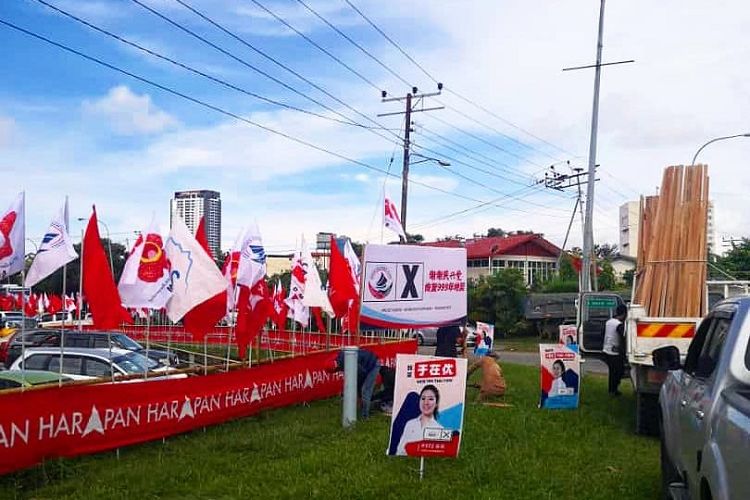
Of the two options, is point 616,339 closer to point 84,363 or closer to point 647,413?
point 647,413

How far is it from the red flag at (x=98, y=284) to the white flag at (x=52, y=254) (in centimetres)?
67

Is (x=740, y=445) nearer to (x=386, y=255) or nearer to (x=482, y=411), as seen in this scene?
(x=386, y=255)

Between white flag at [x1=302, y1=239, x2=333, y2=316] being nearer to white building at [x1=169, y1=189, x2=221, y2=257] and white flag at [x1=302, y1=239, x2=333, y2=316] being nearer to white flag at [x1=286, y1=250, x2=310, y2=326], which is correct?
white flag at [x1=286, y1=250, x2=310, y2=326]

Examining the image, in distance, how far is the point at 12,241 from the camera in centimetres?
970

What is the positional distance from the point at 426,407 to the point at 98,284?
170 inches

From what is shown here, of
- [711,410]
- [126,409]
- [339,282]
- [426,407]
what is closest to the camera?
[711,410]

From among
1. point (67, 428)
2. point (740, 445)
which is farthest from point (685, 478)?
point (67, 428)

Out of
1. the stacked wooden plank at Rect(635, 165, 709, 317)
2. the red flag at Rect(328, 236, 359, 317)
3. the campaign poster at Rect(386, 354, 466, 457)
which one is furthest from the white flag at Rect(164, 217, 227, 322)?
the stacked wooden plank at Rect(635, 165, 709, 317)

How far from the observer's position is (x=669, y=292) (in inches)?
418

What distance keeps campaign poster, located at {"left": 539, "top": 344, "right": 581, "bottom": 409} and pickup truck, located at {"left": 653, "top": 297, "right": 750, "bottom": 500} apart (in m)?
5.76

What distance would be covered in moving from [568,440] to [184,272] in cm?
544

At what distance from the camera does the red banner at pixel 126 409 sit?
7953mm

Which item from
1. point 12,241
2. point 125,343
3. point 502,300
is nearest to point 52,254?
point 12,241

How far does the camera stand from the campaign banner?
10109 mm
